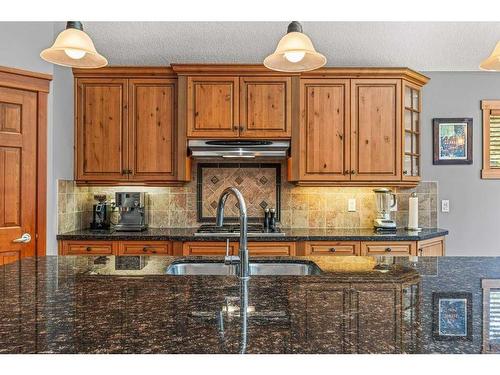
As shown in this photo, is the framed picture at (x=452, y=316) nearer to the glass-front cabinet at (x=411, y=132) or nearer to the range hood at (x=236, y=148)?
the range hood at (x=236, y=148)

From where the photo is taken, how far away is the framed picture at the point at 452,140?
4.21 meters

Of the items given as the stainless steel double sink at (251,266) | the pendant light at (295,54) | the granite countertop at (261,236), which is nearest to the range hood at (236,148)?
the granite countertop at (261,236)

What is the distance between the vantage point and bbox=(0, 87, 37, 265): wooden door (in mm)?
3217

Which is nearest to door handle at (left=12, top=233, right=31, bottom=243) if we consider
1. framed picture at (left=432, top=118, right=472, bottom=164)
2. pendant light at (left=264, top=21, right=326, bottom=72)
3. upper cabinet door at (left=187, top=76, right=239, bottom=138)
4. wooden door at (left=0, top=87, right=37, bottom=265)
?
wooden door at (left=0, top=87, right=37, bottom=265)

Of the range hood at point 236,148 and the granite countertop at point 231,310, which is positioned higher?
the range hood at point 236,148

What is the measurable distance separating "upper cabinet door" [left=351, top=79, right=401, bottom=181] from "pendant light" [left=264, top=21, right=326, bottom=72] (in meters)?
1.66

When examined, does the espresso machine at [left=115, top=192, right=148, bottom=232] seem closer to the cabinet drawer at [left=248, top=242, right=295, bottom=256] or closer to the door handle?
the door handle

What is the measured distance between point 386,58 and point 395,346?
11.8 feet

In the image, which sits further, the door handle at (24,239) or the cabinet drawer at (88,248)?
the cabinet drawer at (88,248)

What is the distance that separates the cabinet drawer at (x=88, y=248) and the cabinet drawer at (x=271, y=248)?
1204mm

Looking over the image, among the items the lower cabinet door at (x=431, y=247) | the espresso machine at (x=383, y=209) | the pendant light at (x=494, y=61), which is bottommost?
the lower cabinet door at (x=431, y=247)
